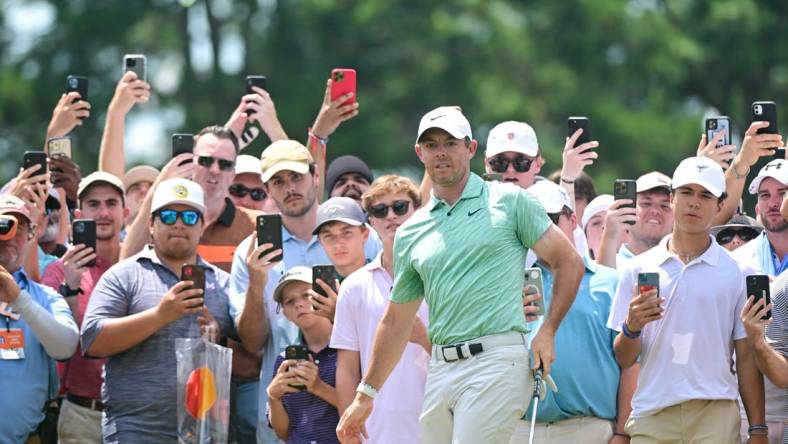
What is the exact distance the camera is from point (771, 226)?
41.6ft

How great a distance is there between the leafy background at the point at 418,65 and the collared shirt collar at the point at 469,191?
21.6 meters

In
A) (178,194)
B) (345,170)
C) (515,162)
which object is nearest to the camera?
(178,194)

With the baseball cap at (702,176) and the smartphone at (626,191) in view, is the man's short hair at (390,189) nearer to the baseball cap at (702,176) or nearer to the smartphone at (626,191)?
the smartphone at (626,191)

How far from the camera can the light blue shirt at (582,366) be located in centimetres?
1223

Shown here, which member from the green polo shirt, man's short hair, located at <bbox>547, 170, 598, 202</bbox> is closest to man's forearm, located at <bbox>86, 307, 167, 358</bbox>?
the green polo shirt

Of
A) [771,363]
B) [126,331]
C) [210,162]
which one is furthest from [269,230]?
[771,363]

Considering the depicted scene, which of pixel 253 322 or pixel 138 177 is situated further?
pixel 138 177

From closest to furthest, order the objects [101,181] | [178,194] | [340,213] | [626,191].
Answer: [340,213] → [178,194] → [626,191] → [101,181]

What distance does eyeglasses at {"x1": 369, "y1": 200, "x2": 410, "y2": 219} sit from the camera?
41.2 ft

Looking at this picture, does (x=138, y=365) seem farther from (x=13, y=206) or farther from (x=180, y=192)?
(x=13, y=206)

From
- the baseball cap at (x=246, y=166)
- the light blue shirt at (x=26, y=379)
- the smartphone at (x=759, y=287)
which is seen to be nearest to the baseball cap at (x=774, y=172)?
the smartphone at (x=759, y=287)

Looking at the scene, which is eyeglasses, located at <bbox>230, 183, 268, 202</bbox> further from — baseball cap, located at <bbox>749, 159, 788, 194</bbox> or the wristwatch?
the wristwatch

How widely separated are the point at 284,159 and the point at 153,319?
1.62 metres

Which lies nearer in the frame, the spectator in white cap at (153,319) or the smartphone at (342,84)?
the spectator in white cap at (153,319)
